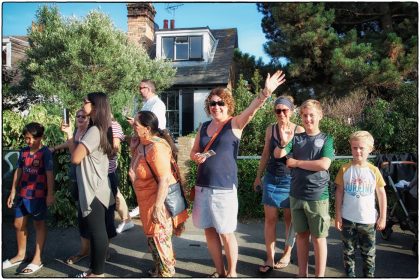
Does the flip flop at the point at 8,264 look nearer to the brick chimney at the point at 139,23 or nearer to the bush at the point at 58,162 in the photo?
the bush at the point at 58,162

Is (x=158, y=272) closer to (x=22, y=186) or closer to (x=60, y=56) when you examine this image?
(x=22, y=186)

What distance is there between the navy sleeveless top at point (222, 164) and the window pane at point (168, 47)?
1742 centimetres

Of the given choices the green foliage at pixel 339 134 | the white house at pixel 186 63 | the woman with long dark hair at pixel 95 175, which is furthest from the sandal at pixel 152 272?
the white house at pixel 186 63

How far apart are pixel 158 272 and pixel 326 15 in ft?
40.8

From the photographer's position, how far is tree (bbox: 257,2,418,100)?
13.2m

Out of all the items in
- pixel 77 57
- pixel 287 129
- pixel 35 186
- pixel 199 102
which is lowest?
pixel 35 186

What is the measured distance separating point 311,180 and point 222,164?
0.77 m

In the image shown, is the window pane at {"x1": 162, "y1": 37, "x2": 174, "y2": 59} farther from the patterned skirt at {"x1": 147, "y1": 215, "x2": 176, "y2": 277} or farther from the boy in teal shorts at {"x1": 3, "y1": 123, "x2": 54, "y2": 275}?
the patterned skirt at {"x1": 147, "y1": 215, "x2": 176, "y2": 277}

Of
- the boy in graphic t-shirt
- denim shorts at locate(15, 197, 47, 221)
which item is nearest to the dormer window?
denim shorts at locate(15, 197, 47, 221)

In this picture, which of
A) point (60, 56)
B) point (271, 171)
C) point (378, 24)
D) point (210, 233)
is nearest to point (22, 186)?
point (210, 233)

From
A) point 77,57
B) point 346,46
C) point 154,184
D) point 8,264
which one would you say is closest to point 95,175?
point 154,184

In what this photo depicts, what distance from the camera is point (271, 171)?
3850 mm

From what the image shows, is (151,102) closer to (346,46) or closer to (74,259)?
(74,259)

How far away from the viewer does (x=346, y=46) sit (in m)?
13.5
